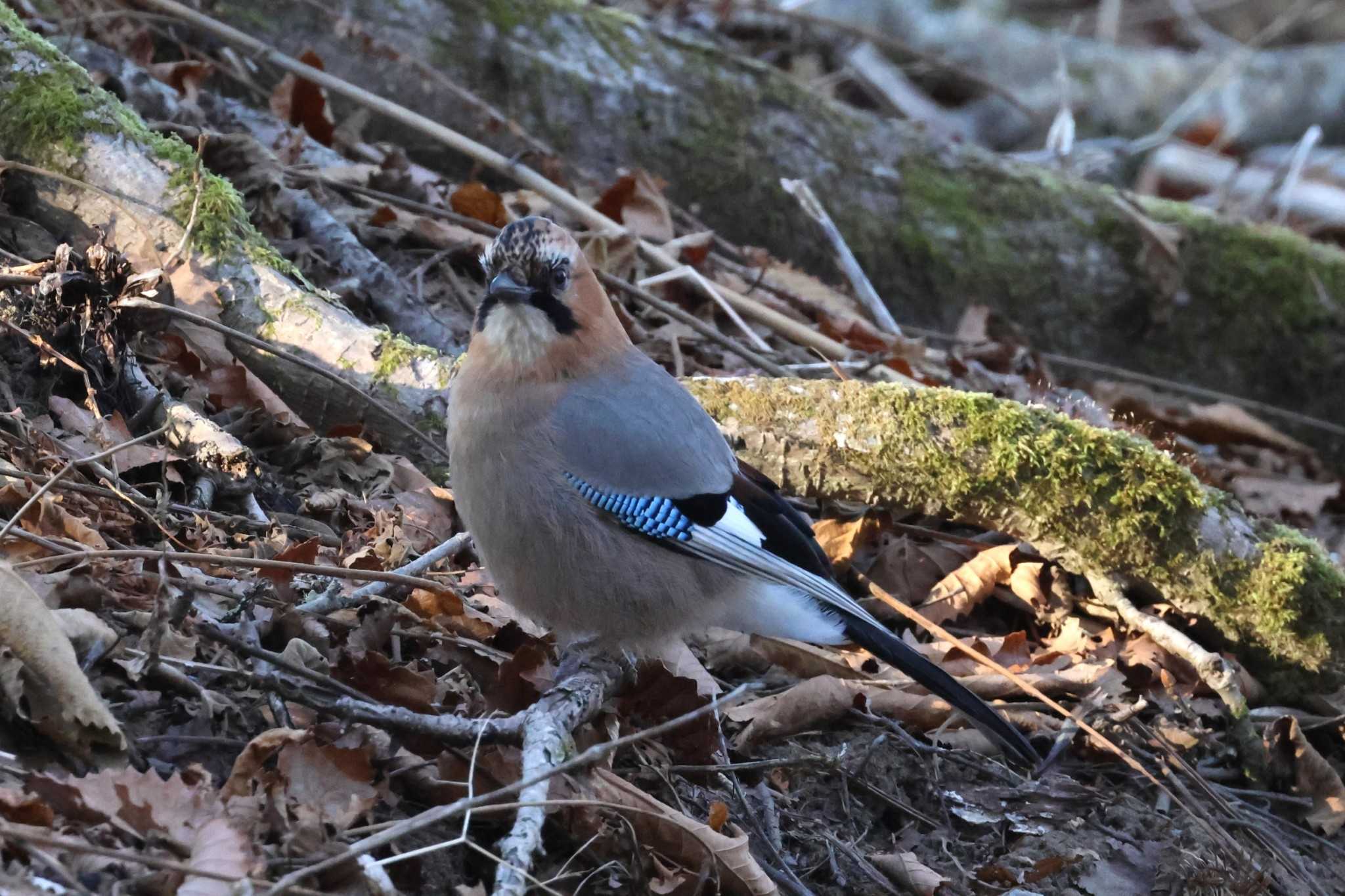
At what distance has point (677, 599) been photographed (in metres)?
4.16

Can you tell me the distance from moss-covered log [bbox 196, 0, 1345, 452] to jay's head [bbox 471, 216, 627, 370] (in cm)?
321

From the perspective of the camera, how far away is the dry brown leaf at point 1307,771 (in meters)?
4.81

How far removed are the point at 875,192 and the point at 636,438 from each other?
460cm

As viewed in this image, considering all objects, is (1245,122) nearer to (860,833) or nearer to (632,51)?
(632,51)

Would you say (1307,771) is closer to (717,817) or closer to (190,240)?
(717,817)

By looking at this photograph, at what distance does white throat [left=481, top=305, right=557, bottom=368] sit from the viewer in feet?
13.6

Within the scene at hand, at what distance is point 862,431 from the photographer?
204 inches

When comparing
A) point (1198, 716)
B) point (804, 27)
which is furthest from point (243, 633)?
point (804, 27)

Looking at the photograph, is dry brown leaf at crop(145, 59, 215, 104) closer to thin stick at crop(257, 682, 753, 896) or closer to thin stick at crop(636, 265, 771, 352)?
thin stick at crop(636, 265, 771, 352)

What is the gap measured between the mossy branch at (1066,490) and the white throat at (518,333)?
1.21 metres

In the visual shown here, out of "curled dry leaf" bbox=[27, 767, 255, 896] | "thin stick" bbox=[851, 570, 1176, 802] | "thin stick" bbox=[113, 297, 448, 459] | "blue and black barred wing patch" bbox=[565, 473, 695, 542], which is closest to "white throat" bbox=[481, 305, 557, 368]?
"blue and black barred wing patch" bbox=[565, 473, 695, 542]

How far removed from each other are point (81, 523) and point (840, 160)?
18.8 feet

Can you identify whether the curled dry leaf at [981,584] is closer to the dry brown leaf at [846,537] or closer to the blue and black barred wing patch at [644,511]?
the dry brown leaf at [846,537]

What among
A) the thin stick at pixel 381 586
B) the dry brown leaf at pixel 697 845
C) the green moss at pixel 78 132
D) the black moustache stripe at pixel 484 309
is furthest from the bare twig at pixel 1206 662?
the green moss at pixel 78 132
